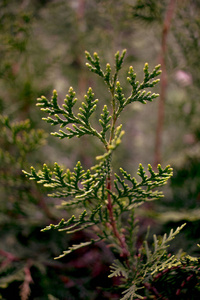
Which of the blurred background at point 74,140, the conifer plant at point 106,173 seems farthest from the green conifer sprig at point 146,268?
the blurred background at point 74,140

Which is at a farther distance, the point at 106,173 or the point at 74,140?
the point at 74,140

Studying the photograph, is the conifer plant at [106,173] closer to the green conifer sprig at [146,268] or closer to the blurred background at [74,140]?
the green conifer sprig at [146,268]

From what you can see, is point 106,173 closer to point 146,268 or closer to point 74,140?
point 146,268

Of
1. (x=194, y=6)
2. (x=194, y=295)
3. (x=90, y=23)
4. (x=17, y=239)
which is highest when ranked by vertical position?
(x=90, y=23)

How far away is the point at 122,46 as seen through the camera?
5.17 feet

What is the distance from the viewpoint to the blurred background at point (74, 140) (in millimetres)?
1004

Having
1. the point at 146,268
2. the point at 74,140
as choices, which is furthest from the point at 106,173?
the point at 74,140

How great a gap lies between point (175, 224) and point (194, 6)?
1.08m

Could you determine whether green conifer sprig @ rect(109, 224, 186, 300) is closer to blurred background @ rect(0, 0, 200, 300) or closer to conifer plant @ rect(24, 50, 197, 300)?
conifer plant @ rect(24, 50, 197, 300)

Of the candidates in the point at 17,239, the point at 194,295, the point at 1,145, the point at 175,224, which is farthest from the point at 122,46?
the point at 194,295

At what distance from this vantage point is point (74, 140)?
5.81 feet

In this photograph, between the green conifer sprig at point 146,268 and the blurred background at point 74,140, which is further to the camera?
the blurred background at point 74,140

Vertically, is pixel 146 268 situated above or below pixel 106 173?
below

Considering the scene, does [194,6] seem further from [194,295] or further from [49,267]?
[49,267]
